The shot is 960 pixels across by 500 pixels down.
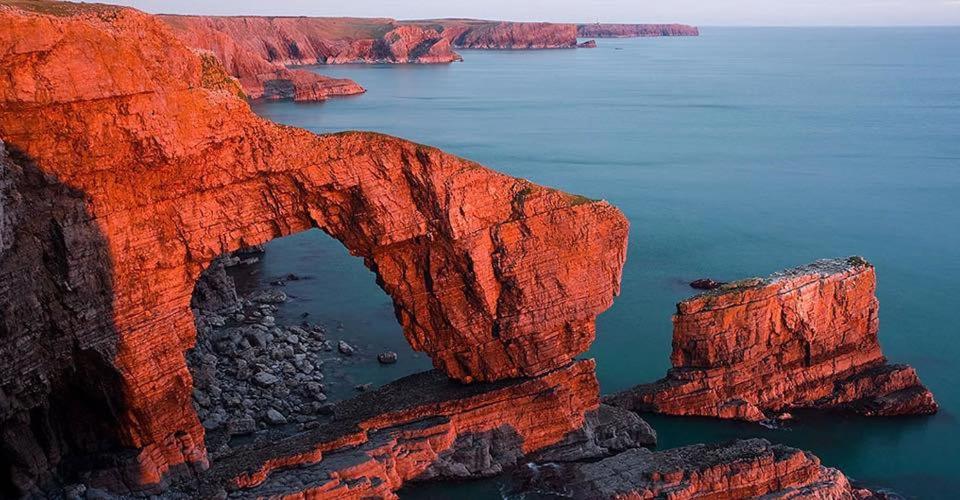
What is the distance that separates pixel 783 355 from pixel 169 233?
802 inches

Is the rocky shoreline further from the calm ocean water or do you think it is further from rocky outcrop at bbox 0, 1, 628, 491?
the calm ocean water

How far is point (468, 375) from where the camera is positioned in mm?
25734

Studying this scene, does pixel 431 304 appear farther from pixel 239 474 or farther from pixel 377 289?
pixel 377 289

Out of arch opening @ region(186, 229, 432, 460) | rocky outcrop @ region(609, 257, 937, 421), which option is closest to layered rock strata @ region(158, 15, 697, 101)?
arch opening @ region(186, 229, 432, 460)

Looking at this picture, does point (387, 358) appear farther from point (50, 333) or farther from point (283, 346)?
point (50, 333)

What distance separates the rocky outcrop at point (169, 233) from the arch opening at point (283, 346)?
162 inches

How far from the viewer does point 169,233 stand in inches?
832

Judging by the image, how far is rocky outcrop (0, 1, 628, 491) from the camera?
18.2 meters

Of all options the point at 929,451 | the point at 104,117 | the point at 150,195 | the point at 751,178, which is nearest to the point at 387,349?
the point at 150,195

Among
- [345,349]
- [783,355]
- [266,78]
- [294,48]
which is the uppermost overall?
[294,48]

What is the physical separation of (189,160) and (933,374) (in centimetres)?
3050

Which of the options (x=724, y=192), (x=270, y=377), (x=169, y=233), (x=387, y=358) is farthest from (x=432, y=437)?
(x=724, y=192)

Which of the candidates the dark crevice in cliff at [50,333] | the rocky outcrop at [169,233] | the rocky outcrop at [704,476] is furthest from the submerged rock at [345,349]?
the dark crevice in cliff at [50,333]

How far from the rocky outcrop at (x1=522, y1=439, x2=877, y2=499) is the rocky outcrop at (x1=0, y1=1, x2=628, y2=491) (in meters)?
3.68
